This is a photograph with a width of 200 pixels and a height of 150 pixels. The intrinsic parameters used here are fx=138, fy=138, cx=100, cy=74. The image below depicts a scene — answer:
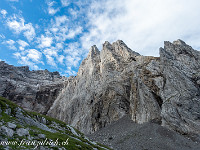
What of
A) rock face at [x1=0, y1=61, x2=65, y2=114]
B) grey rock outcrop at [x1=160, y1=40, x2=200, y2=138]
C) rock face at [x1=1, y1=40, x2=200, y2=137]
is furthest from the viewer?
rock face at [x1=0, y1=61, x2=65, y2=114]

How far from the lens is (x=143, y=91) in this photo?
208ft

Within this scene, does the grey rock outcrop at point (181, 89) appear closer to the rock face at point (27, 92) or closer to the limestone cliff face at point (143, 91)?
the limestone cliff face at point (143, 91)

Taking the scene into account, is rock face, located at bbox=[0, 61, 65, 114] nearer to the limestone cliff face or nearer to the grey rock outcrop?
the limestone cliff face

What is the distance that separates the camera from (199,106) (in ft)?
161

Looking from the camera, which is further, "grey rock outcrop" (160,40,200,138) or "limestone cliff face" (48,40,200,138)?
"limestone cliff face" (48,40,200,138)

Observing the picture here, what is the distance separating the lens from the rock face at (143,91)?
5053 centimetres

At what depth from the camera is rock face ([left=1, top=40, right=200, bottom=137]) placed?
50.5m

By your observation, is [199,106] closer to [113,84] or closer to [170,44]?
[170,44]

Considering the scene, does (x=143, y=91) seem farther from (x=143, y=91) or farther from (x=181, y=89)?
(x=181, y=89)

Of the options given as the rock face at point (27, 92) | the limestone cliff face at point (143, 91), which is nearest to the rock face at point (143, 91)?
the limestone cliff face at point (143, 91)

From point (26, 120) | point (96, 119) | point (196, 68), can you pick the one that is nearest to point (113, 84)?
point (96, 119)

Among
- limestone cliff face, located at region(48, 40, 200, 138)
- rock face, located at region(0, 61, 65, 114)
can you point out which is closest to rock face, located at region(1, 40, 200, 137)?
limestone cliff face, located at region(48, 40, 200, 138)

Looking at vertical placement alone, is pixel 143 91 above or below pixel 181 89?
above

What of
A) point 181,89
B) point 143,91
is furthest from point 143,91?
point 181,89
